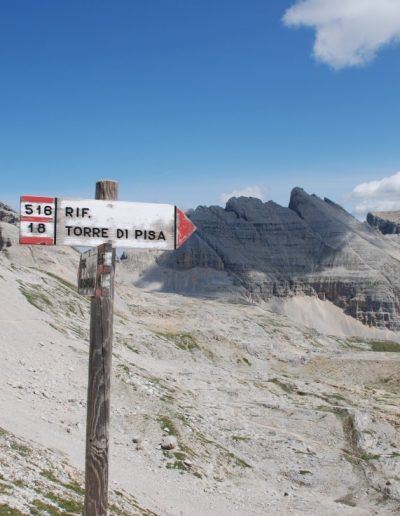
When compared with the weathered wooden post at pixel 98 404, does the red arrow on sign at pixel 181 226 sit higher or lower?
higher

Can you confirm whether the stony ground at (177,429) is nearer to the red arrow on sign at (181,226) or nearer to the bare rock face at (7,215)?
the red arrow on sign at (181,226)

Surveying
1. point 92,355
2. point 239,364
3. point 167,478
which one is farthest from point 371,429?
point 92,355

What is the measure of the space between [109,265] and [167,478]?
2290 centimetres

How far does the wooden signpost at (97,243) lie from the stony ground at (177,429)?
216 inches

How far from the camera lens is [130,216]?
9195mm

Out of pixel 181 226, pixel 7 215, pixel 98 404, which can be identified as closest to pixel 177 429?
pixel 98 404

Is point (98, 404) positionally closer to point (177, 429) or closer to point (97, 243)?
point (97, 243)

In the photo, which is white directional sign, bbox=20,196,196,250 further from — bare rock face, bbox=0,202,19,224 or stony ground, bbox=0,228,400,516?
bare rock face, bbox=0,202,19,224

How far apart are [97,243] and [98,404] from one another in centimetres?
247

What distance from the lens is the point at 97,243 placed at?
357 inches

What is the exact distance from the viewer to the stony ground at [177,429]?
72.7 ft

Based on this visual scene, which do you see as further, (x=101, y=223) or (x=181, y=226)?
(x=181, y=226)

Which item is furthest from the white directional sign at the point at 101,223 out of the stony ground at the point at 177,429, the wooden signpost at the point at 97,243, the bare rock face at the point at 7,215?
the bare rock face at the point at 7,215

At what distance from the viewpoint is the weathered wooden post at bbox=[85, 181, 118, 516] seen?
28.9 feet
